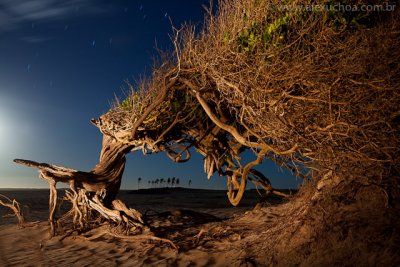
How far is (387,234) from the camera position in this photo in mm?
5160

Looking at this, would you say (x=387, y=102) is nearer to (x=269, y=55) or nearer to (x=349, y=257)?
(x=269, y=55)

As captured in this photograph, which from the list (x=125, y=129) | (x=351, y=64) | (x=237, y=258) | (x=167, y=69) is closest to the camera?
(x=351, y=64)

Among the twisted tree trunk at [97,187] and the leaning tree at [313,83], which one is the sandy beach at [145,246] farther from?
the leaning tree at [313,83]

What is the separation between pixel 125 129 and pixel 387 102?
21.5 ft

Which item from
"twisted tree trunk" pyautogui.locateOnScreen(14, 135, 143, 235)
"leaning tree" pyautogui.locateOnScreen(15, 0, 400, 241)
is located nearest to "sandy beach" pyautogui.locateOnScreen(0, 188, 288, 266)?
"twisted tree trunk" pyautogui.locateOnScreen(14, 135, 143, 235)

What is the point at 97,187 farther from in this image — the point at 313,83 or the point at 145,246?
the point at 313,83

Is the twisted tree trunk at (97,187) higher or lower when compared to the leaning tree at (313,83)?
lower

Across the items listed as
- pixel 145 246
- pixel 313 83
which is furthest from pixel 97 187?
pixel 313 83

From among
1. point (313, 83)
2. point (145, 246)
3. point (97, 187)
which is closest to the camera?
point (313, 83)

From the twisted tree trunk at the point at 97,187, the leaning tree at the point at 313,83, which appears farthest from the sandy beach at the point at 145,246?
the leaning tree at the point at 313,83

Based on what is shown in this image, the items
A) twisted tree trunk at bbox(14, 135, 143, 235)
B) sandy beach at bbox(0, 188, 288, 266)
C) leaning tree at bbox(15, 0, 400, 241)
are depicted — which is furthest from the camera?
twisted tree trunk at bbox(14, 135, 143, 235)

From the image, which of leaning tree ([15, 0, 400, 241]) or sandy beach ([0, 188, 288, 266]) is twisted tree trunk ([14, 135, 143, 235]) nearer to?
sandy beach ([0, 188, 288, 266])

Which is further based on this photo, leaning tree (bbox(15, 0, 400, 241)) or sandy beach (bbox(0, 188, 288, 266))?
sandy beach (bbox(0, 188, 288, 266))

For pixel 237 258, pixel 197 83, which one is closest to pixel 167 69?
pixel 197 83
